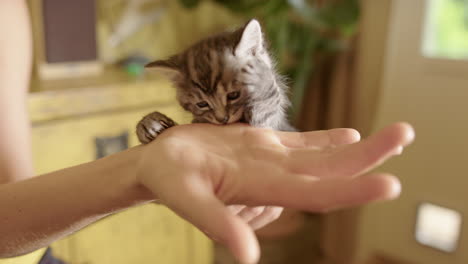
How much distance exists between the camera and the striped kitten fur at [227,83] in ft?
2.59

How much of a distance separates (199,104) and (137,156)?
0.23 m

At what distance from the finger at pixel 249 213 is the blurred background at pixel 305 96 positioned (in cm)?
64

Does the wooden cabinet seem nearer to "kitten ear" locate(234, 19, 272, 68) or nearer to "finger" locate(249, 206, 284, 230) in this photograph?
"kitten ear" locate(234, 19, 272, 68)

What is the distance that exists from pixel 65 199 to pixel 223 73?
14.1 inches

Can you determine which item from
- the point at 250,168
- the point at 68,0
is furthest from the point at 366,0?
the point at 250,168

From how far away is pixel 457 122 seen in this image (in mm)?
1687

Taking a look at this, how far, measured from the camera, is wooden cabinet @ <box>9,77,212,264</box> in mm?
1275

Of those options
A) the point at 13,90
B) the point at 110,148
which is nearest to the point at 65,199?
the point at 13,90

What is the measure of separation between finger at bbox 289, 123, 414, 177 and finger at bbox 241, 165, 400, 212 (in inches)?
1.5

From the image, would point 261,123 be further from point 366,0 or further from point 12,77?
point 366,0

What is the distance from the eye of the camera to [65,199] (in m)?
0.67

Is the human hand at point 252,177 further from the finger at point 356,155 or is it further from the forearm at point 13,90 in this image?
A: the forearm at point 13,90

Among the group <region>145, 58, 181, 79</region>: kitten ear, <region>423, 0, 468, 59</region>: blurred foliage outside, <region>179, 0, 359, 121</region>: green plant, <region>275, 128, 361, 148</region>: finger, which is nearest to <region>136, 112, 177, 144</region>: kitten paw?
<region>145, 58, 181, 79</region>: kitten ear

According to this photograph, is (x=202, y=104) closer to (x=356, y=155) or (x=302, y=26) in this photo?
(x=356, y=155)
